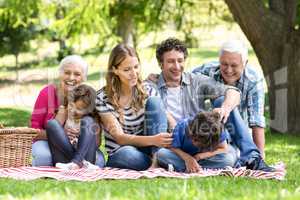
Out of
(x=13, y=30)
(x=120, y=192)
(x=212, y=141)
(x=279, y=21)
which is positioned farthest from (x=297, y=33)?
(x=13, y=30)

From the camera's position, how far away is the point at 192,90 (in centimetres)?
633

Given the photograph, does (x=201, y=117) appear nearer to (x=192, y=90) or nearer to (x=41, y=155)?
(x=192, y=90)

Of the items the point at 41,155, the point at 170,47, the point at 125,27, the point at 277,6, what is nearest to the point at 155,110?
the point at 170,47

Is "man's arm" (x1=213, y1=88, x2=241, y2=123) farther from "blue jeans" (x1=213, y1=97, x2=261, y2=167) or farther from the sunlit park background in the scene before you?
the sunlit park background

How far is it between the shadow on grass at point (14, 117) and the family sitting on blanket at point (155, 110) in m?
6.99

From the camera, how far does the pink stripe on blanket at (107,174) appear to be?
545 cm

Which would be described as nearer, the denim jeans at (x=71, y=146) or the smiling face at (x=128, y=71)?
the denim jeans at (x=71, y=146)

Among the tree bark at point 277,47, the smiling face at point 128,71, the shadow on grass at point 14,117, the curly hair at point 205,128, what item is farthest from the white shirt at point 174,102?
the shadow on grass at point 14,117

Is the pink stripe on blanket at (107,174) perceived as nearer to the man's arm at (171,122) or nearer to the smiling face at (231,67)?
the man's arm at (171,122)

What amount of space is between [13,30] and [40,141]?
16.3m

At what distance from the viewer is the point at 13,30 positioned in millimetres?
21969

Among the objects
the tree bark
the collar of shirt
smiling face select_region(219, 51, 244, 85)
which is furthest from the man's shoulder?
the tree bark

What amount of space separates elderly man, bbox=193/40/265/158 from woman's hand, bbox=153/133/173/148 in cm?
97

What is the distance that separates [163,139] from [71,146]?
78 cm
